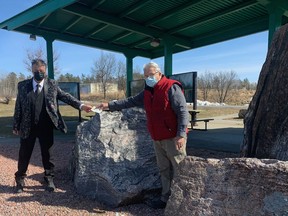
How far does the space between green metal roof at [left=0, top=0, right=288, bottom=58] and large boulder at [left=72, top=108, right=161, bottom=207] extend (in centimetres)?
477

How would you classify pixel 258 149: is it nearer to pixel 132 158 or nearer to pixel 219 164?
pixel 219 164

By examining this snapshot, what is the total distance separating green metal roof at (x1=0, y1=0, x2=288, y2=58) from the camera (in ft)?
30.7

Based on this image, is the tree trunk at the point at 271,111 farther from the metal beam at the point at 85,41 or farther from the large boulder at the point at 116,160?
the metal beam at the point at 85,41

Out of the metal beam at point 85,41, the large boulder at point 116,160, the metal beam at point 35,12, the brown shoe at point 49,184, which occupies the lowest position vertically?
the brown shoe at point 49,184

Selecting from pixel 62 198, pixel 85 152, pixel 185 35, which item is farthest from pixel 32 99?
pixel 185 35

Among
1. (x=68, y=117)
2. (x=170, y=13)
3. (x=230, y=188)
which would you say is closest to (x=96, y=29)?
(x=170, y=13)

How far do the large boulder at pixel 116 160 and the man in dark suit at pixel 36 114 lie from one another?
467 millimetres

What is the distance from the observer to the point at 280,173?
2383 mm

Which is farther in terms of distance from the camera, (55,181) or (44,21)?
(44,21)

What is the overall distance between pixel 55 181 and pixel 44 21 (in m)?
8.35

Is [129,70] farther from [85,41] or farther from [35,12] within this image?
[35,12]

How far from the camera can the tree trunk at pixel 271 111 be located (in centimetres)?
332

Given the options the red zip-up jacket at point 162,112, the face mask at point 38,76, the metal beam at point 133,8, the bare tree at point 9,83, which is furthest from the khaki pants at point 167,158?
the bare tree at point 9,83

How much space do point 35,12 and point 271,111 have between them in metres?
→ 8.47
